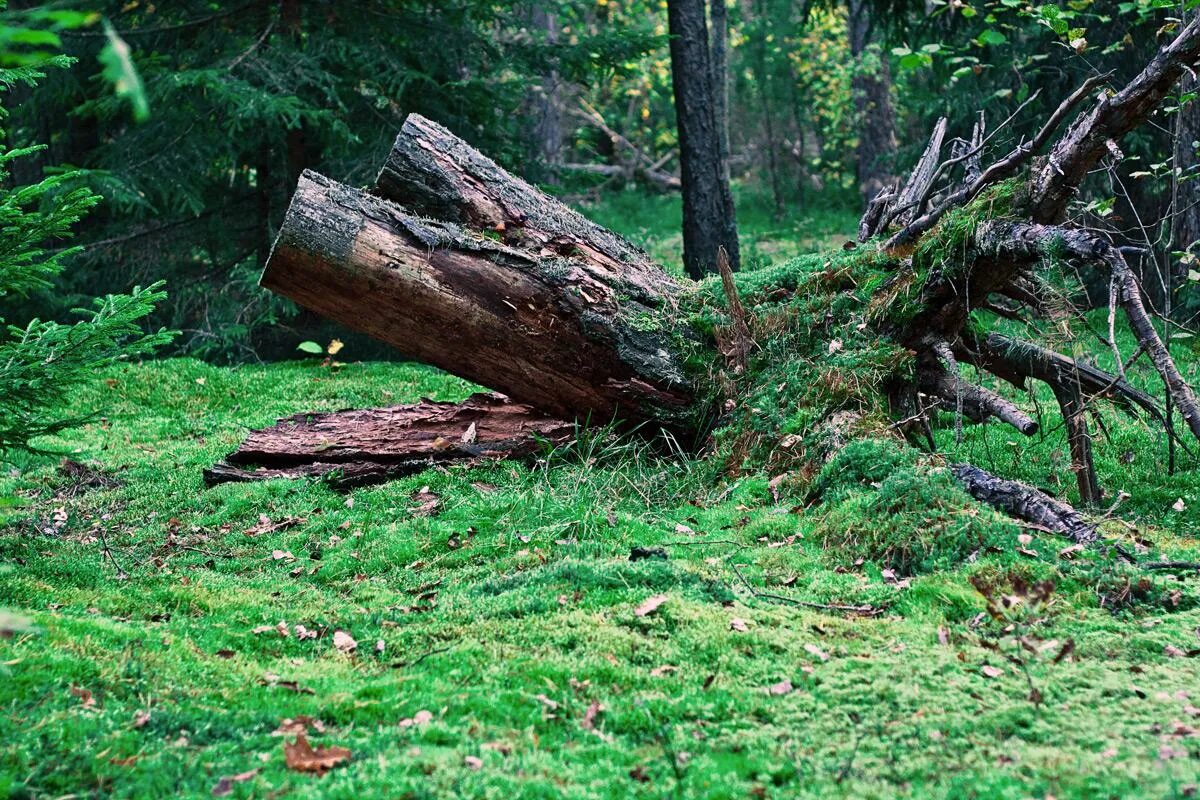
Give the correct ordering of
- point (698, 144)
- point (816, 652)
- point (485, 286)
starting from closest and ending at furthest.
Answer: point (816, 652)
point (485, 286)
point (698, 144)

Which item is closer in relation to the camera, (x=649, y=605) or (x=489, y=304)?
(x=649, y=605)

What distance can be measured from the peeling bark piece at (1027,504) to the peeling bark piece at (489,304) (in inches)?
90.2

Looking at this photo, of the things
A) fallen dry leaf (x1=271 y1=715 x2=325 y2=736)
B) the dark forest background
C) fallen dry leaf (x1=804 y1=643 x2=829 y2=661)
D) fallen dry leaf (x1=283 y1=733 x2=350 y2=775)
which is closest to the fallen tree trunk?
fallen dry leaf (x1=804 y1=643 x2=829 y2=661)

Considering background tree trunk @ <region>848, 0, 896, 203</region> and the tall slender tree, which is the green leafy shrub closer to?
the tall slender tree

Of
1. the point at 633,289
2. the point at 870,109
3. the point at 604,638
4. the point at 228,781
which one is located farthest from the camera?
the point at 870,109

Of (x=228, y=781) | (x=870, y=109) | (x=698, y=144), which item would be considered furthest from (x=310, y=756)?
(x=870, y=109)

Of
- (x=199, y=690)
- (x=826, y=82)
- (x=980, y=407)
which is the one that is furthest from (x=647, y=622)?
(x=826, y=82)

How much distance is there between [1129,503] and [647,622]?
12.9 ft

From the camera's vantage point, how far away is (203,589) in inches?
203

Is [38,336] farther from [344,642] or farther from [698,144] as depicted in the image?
[698,144]

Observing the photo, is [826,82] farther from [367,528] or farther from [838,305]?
[367,528]

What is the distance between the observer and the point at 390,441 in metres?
7.57

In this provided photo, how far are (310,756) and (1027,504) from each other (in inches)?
147

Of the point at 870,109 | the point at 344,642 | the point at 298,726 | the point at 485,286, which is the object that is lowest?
the point at 344,642
